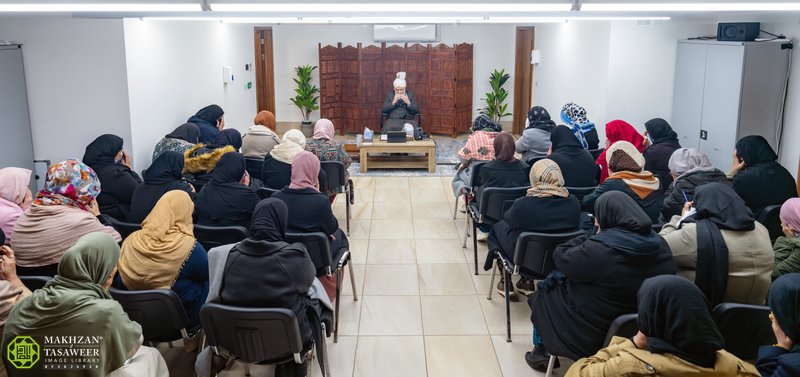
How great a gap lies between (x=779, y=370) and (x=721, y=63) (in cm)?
501

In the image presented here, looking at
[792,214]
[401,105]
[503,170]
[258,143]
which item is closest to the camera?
[792,214]

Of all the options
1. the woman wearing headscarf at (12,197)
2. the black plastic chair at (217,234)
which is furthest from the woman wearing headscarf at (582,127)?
the woman wearing headscarf at (12,197)

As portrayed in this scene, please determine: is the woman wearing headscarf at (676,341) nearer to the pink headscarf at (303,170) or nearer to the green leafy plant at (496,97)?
the pink headscarf at (303,170)

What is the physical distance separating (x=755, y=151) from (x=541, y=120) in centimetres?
283

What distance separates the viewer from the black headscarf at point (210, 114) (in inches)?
319

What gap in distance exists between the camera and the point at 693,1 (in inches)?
139

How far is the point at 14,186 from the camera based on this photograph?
445cm

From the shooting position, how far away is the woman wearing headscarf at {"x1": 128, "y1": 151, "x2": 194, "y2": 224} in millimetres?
4926

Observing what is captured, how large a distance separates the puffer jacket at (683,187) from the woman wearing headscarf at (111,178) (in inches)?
162

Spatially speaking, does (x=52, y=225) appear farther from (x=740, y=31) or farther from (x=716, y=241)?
(x=740, y=31)

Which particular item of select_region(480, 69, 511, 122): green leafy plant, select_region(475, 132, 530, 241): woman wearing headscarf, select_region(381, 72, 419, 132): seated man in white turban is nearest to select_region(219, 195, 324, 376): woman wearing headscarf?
select_region(475, 132, 530, 241): woman wearing headscarf

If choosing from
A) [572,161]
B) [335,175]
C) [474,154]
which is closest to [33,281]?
[335,175]

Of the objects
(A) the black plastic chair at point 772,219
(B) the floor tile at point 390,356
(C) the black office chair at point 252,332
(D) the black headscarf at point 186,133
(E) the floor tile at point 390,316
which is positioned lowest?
(B) the floor tile at point 390,356

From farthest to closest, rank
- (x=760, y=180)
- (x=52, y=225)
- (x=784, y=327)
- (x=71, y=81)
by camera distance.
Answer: (x=71, y=81) < (x=760, y=180) < (x=52, y=225) < (x=784, y=327)
